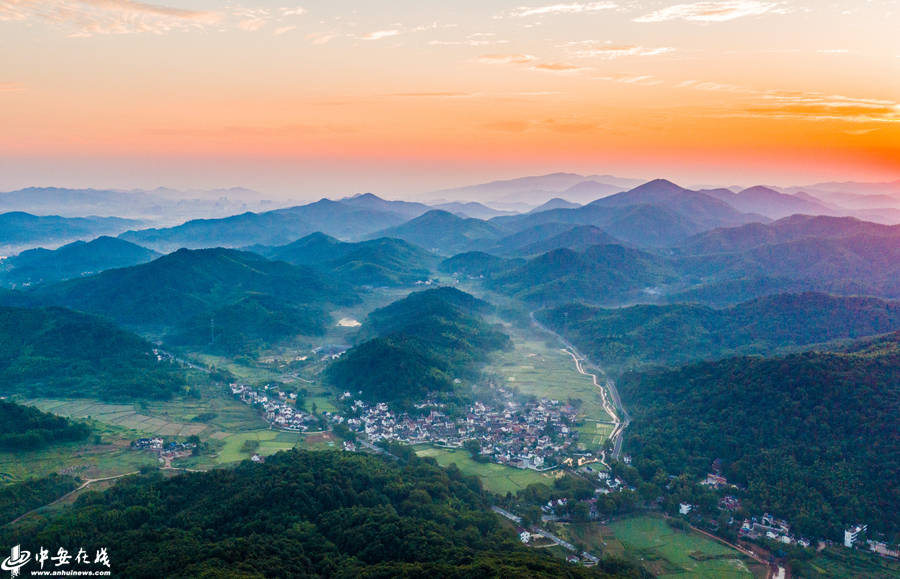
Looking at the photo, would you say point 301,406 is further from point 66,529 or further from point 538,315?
point 538,315

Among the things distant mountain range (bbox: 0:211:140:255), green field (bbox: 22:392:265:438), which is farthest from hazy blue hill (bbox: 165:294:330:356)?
distant mountain range (bbox: 0:211:140:255)

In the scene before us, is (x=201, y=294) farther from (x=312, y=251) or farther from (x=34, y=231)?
(x=34, y=231)

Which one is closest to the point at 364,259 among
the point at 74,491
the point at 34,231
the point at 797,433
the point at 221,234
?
the point at 221,234

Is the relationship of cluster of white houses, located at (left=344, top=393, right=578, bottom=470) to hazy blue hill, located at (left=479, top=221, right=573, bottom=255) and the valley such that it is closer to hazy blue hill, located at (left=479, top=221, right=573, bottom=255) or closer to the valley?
the valley

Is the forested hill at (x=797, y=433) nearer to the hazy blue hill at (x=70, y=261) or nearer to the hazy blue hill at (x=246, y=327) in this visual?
the hazy blue hill at (x=246, y=327)

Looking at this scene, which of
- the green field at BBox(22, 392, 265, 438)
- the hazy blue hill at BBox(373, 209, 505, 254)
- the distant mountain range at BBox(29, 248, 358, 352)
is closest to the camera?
the green field at BBox(22, 392, 265, 438)

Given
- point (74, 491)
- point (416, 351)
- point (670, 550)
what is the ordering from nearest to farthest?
point (670, 550) → point (74, 491) → point (416, 351)

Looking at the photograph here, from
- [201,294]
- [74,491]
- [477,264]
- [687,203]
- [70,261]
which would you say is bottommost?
[477,264]
